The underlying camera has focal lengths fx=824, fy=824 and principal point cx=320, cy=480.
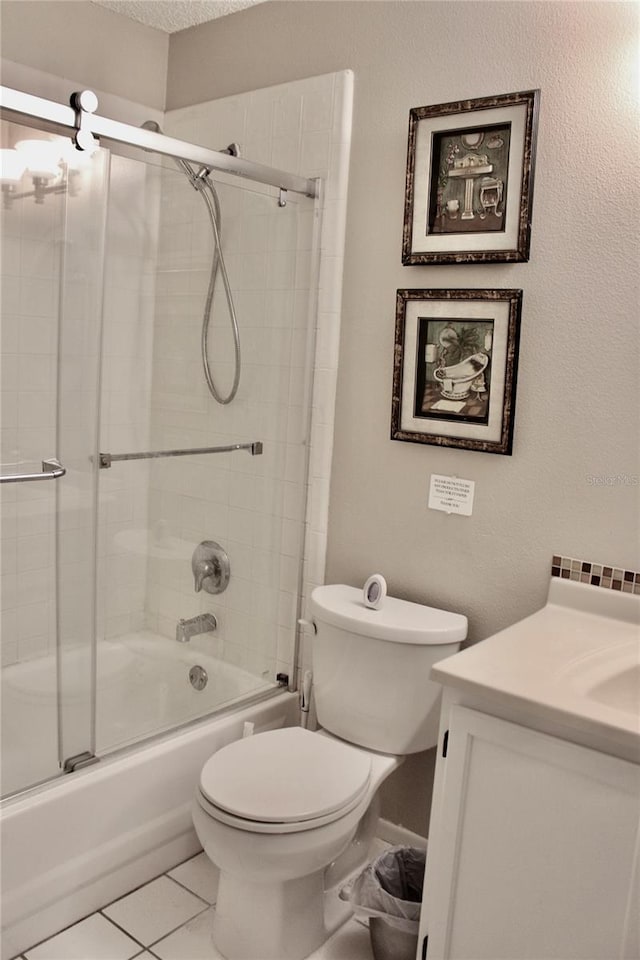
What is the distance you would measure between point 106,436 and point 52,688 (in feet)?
2.14

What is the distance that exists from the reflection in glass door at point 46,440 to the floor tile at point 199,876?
1.60 feet

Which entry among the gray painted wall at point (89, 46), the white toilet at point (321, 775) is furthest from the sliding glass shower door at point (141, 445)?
the gray painted wall at point (89, 46)

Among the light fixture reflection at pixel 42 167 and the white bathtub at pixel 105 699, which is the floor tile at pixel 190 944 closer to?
the white bathtub at pixel 105 699

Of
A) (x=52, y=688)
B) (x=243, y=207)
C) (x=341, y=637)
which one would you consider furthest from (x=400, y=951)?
(x=243, y=207)

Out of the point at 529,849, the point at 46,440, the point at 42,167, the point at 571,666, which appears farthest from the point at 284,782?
the point at 42,167

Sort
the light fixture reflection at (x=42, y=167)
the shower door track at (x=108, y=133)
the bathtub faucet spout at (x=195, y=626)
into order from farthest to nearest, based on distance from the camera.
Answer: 1. the bathtub faucet spout at (x=195, y=626)
2. the light fixture reflection at (x=42, y=167)
3. the shower door track at (x=108, y=133)

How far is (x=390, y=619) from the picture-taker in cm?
213

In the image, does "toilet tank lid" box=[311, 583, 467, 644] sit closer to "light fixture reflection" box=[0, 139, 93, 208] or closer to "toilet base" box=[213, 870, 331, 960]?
"toilet base" box=[213, 870, 331, 960]

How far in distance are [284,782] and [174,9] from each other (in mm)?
2382

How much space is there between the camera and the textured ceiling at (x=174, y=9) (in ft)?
8.56

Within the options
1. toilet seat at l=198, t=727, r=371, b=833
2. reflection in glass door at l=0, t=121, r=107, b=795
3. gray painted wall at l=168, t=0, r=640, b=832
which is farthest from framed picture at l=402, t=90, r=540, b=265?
toilet seat at l=198, t=727, r=371, b=833

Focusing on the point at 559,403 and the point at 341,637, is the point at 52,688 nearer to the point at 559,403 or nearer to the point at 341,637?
the point at 341,637

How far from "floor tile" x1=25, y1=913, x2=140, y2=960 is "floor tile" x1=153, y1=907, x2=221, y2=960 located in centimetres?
7

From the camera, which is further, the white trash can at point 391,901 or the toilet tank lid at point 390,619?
the toilet tank lid at point 390,619
